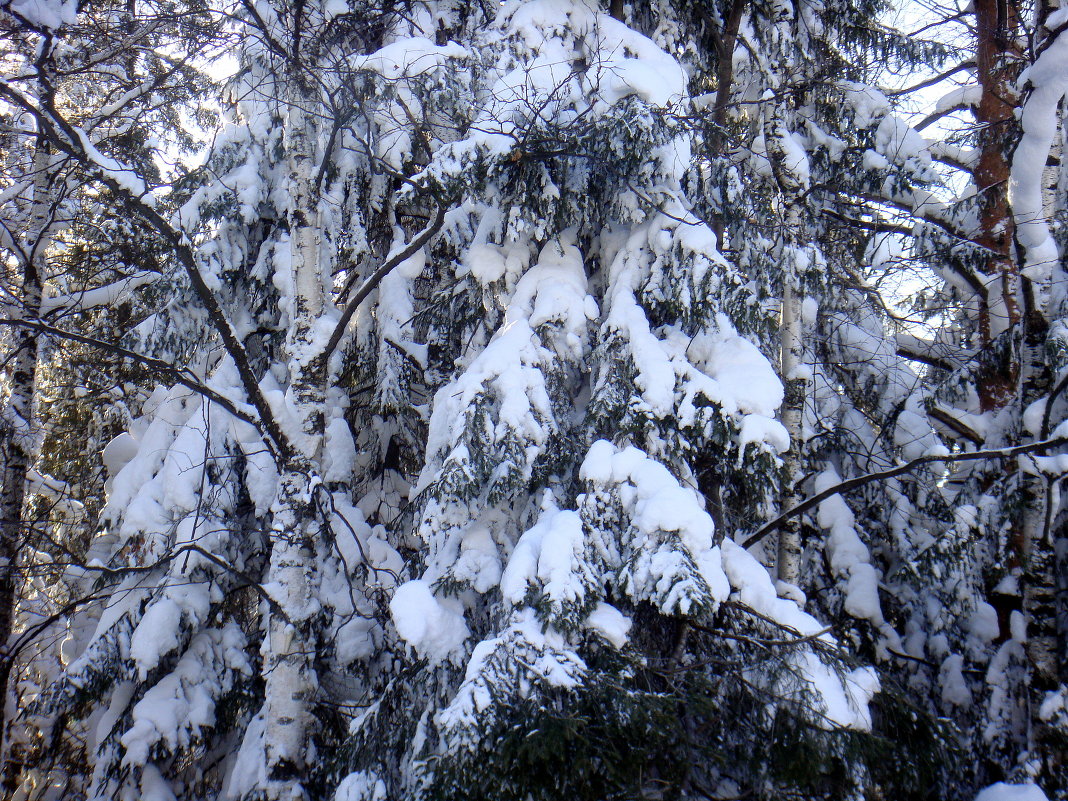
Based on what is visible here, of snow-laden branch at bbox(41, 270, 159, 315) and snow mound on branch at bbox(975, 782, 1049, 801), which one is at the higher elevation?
snow-laden branch at bbox(41, 270, 159, 315)

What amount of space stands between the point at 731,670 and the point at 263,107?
622 centimetres

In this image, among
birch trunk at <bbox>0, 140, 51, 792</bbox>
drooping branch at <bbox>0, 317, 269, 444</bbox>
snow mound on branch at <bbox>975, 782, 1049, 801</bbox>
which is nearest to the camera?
snow mound on branch at <bbox>975, 782, 1049, 801</bbox>

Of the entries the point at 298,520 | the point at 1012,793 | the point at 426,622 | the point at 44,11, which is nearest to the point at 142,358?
the point at 298,520

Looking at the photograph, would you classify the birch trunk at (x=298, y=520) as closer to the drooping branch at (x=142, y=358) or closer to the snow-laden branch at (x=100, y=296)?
the drooping branch at (x=142, y=358)

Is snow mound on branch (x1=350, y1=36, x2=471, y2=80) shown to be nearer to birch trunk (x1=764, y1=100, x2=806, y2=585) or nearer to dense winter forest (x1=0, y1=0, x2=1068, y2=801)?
dense winter forest (x1=0, y1=0, x2=1068, y2=801)

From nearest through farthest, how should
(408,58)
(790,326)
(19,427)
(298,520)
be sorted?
1. (298,520)
2. (408,58)
3. (790,326)
4. (19,427)

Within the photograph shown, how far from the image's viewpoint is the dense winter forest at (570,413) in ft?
12.6

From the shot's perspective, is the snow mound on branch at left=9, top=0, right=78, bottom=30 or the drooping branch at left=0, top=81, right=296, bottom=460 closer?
the drooping branch at left=0, top=81, right=296, bottom=460

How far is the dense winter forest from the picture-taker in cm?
385

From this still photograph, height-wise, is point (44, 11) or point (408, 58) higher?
point (408, 58)

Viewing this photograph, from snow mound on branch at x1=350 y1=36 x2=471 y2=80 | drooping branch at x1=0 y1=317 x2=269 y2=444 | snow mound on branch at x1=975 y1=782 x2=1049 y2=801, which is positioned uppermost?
snow mound on branch at x1=350 y1=36 x2=471 y2=80

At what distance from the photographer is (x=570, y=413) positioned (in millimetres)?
4594

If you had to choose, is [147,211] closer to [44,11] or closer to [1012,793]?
[44,11]

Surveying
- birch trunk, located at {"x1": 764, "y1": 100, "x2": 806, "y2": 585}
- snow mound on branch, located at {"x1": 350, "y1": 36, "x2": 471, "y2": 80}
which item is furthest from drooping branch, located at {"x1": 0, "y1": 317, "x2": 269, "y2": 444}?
birch trunk, located at {"x1": 764, "y1": 100, "x2": 806, "y2": 585}
